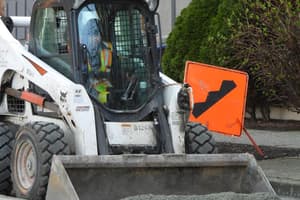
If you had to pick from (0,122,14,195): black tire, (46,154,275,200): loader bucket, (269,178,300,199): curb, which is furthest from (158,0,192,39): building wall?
(46,154,275,200): loader bucket

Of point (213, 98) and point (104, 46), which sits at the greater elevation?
point (104, 46)

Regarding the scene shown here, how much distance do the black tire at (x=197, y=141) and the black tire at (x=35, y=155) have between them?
1535 mm

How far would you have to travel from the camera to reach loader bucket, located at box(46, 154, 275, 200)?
6.91m

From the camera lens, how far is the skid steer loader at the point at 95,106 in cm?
719

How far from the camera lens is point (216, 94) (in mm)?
11750

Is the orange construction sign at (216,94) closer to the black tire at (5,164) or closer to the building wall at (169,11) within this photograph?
the black tire at (5,164)

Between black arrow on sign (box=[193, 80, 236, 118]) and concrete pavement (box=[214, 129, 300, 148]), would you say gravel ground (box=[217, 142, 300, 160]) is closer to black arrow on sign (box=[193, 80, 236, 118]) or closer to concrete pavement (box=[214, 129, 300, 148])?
concrete pavement (box=[214, 129, 300, 148])

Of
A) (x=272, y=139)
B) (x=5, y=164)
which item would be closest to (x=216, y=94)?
(x=272, y=139)

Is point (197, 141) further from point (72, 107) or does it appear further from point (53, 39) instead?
point (53, 39)

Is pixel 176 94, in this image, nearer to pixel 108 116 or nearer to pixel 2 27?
pixel 108 116

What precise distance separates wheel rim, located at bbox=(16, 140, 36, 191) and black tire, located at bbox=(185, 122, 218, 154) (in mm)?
1829

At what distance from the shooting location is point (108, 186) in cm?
703

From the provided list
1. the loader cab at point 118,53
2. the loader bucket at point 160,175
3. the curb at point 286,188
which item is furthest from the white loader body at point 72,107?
the curb at point 286,188

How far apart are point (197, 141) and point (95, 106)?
1.33m
